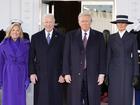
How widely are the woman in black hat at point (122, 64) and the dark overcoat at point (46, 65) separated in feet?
2.31

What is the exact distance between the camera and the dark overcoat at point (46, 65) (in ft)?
19.4

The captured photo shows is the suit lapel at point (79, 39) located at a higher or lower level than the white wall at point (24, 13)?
lower

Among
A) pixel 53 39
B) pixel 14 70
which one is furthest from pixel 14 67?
pixel 53 39

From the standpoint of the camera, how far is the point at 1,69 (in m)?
6.14

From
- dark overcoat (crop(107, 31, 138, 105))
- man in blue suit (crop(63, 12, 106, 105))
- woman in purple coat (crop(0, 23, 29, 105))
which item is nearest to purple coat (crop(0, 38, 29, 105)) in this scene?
woman in purple coat (crop(0, 23, 29, 105))

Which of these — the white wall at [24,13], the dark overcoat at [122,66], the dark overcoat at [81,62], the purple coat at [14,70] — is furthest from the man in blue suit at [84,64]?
the white wall at [24,13]

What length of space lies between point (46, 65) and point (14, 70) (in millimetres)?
481

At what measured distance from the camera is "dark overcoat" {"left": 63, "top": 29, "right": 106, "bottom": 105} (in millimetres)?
5668

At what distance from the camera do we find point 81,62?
5.68 meters

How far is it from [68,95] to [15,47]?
99 cm

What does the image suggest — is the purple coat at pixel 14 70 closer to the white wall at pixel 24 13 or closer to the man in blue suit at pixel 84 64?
the man in blue suit at pixel 84 64

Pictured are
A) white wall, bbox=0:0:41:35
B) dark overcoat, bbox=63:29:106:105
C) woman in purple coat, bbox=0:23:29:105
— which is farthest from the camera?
white wall, bbox=0:0:41:35

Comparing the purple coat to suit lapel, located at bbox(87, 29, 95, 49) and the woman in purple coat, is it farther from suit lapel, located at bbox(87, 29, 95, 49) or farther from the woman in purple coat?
suit lapel, located at bbox(87, 29, 95, 49)

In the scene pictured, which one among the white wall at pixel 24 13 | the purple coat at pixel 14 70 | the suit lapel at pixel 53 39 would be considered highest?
the white wall at pixel 24 13
